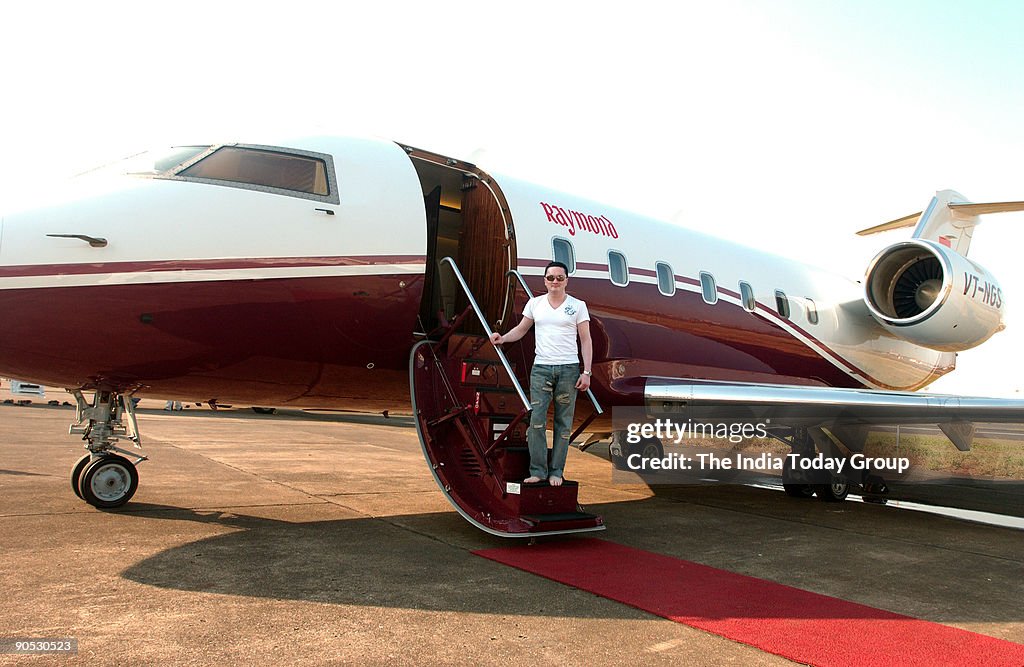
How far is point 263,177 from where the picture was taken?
5926 mm

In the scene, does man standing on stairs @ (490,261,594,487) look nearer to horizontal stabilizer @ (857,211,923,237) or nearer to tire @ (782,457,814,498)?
tire @ (782,457,814,498)

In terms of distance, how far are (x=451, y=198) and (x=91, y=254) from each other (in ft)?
11.3

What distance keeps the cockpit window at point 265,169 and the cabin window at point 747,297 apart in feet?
19.8

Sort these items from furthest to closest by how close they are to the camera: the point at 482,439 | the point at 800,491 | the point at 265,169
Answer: the point at 800,491, the point at 482,439, the point at 265,169

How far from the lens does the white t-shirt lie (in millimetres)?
5832

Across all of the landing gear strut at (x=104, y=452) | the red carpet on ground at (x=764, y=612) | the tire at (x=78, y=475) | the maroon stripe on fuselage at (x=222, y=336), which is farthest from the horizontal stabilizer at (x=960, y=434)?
the tire at (x=78, y=475)

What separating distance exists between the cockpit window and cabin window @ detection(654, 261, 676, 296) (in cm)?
424

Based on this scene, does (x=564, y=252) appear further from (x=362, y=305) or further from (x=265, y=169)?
(x=265, y=169)

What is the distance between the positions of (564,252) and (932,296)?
6531 mm

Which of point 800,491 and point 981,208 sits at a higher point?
point 981,208

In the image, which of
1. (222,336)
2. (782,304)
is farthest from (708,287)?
(222,336)

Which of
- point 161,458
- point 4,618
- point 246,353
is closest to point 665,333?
point 246,353

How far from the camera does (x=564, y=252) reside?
780 centimetres

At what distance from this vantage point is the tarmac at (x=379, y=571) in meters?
3.40
